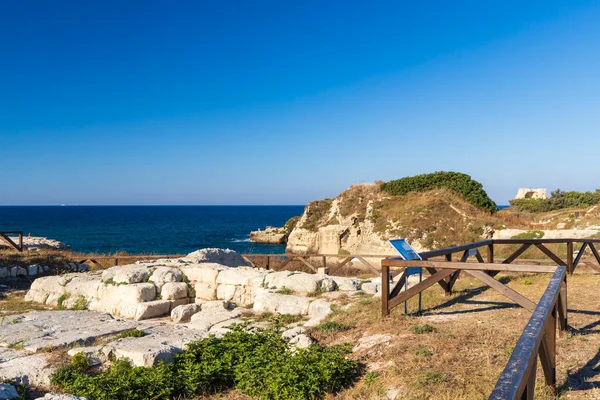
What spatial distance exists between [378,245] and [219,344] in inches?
1131

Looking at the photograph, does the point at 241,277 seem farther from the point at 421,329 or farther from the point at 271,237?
the point at 271,237

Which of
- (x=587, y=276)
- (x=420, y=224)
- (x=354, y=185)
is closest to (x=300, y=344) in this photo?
(x=587, y=276)

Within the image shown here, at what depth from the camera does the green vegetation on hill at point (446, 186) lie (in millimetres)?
36844

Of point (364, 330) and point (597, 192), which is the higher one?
point (597, 192)

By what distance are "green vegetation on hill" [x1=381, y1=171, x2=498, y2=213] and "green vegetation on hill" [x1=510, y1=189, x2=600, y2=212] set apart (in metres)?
15.8

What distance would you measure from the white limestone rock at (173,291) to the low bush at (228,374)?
5.08 metres

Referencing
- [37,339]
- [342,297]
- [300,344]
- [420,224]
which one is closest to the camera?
[300,344]

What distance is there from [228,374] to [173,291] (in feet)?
19.9

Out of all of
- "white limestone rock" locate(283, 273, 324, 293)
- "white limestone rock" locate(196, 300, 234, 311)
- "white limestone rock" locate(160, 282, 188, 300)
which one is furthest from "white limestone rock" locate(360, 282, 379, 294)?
"white limestone rock" locate(160, 282, 188, 300)

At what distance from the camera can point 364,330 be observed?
7.77 m

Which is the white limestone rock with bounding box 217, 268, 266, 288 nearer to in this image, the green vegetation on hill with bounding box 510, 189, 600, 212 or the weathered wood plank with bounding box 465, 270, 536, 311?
the weathered wood plank with bounding box 465, 270, 536, 311

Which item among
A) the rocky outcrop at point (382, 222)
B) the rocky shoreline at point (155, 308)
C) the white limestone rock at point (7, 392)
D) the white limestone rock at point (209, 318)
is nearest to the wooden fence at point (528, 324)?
the rocky shoreline at point (155, 308)

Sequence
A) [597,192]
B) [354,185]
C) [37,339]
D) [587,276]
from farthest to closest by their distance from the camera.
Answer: [597,192] < [354,185] < [587,276] < [37,339]

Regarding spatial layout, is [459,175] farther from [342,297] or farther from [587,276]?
[342,297]
